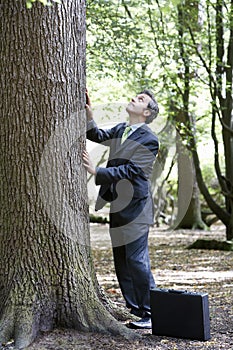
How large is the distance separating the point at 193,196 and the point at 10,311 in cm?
1322

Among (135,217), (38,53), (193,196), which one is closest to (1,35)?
(38,53)

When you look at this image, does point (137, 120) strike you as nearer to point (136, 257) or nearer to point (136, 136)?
point (136, 136)

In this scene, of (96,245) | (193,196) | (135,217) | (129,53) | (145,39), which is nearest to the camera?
(135,217)

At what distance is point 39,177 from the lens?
3846 millimetres

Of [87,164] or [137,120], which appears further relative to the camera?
[137,120]

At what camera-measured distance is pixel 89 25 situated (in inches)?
354

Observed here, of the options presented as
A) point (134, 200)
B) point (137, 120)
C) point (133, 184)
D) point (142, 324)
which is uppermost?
point (137, 120)

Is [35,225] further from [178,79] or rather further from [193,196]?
[193,196]

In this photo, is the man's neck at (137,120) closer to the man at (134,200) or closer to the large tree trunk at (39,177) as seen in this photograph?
the man at (134,200)

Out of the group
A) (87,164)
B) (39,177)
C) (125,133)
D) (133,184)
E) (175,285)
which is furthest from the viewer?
(175,285)

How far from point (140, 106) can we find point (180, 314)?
1.55 meters

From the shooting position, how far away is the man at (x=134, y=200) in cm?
426

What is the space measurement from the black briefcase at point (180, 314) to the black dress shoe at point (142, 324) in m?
0.20

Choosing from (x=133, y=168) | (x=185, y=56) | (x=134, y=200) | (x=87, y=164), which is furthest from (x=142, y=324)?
(x=185, y=56)
